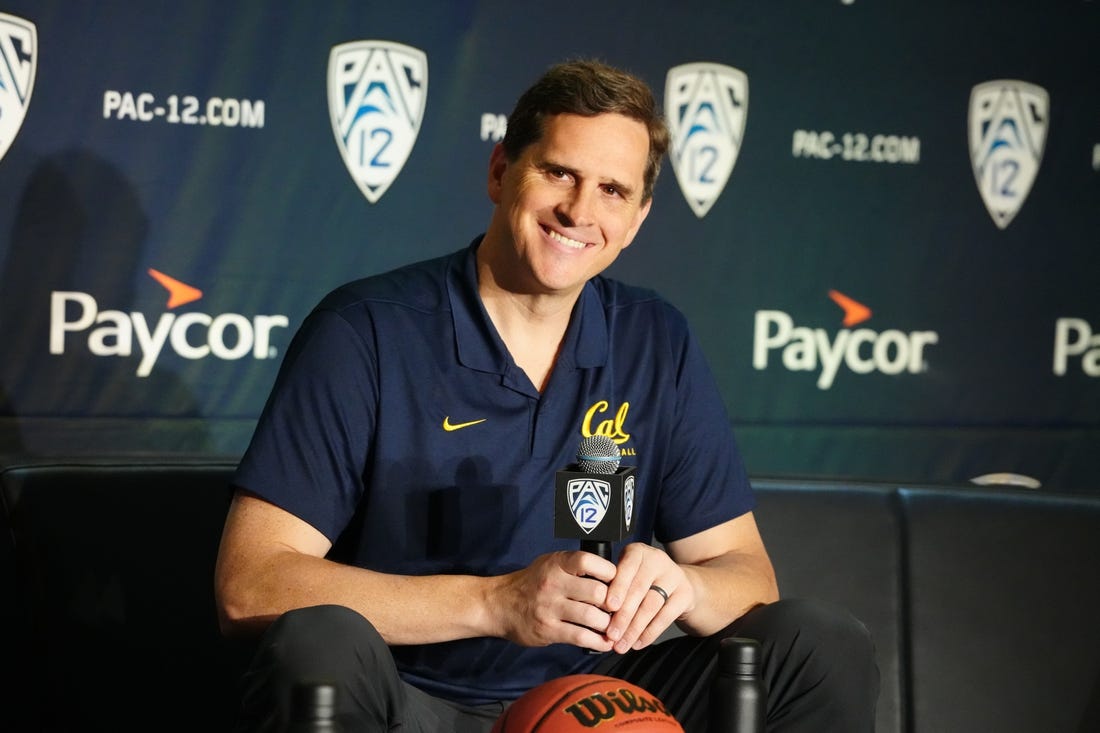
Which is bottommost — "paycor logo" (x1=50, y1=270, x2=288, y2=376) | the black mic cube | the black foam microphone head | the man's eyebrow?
the black mic cube

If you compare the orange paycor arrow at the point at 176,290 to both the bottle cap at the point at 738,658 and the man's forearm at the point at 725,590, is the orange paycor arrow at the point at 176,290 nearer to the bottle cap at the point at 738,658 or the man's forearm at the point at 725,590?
the man's forearm at the point at 725,590

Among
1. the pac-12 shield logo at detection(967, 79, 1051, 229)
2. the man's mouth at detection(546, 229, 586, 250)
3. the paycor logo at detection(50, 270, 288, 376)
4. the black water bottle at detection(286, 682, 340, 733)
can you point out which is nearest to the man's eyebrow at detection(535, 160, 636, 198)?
the man's mouth at detection(546, 229, 586, 250)

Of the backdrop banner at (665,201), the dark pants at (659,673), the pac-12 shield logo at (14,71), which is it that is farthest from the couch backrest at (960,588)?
the pac-12 shield logo at (14,71)

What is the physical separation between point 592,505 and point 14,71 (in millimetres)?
1909

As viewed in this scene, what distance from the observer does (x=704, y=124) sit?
3.14 metres

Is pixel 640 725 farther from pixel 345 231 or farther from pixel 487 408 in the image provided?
pixel 345 231

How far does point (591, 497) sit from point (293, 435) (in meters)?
0.48

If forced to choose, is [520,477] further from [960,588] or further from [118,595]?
[960,588]

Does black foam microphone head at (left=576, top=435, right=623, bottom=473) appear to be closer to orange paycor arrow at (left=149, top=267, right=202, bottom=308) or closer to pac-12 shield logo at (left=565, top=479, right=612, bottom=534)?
pac-12 shield logo at (left=565, top=479, right=612, bottom=534)

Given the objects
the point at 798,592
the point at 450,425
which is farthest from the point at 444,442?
the point at 798,592

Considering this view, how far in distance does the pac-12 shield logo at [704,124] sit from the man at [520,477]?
3.57 feet

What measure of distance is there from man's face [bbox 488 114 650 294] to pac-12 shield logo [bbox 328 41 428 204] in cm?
109

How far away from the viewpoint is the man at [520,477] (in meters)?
1.62

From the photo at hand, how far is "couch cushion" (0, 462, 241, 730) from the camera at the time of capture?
84.4 inches
